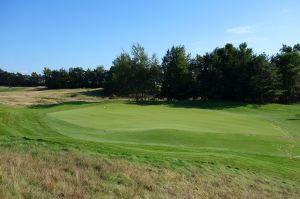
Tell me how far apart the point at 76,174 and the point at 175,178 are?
2.78 metres

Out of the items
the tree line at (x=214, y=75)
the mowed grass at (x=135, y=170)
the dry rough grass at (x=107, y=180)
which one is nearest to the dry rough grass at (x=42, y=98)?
the tree line at (x=214, y=75)

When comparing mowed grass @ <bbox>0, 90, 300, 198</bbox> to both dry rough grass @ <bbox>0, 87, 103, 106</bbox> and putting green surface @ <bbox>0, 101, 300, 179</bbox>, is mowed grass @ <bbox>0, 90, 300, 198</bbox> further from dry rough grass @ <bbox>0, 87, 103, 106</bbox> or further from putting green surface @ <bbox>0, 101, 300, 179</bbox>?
dry rough grass @ <bbox>0, 87, 103, 106</bbox>

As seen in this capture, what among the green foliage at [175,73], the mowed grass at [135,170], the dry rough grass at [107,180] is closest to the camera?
the dry rough grass at [107,180]

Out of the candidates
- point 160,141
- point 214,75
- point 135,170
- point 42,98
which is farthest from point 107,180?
point 42,98

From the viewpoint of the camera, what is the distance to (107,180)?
33.7ft

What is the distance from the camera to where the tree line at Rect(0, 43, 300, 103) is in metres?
59.9

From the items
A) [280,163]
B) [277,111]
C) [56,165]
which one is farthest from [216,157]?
[277,111]

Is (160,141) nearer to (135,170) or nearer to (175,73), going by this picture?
(135,170)

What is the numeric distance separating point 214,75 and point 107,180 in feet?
177

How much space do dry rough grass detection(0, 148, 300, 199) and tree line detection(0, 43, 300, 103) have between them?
4743 cm

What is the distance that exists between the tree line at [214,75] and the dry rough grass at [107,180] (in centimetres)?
4743

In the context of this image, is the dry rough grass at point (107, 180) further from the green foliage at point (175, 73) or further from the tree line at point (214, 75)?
the green foliage at point (175, 73)

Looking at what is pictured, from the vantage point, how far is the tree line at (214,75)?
2359 inches

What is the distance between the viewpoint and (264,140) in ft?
80.0
